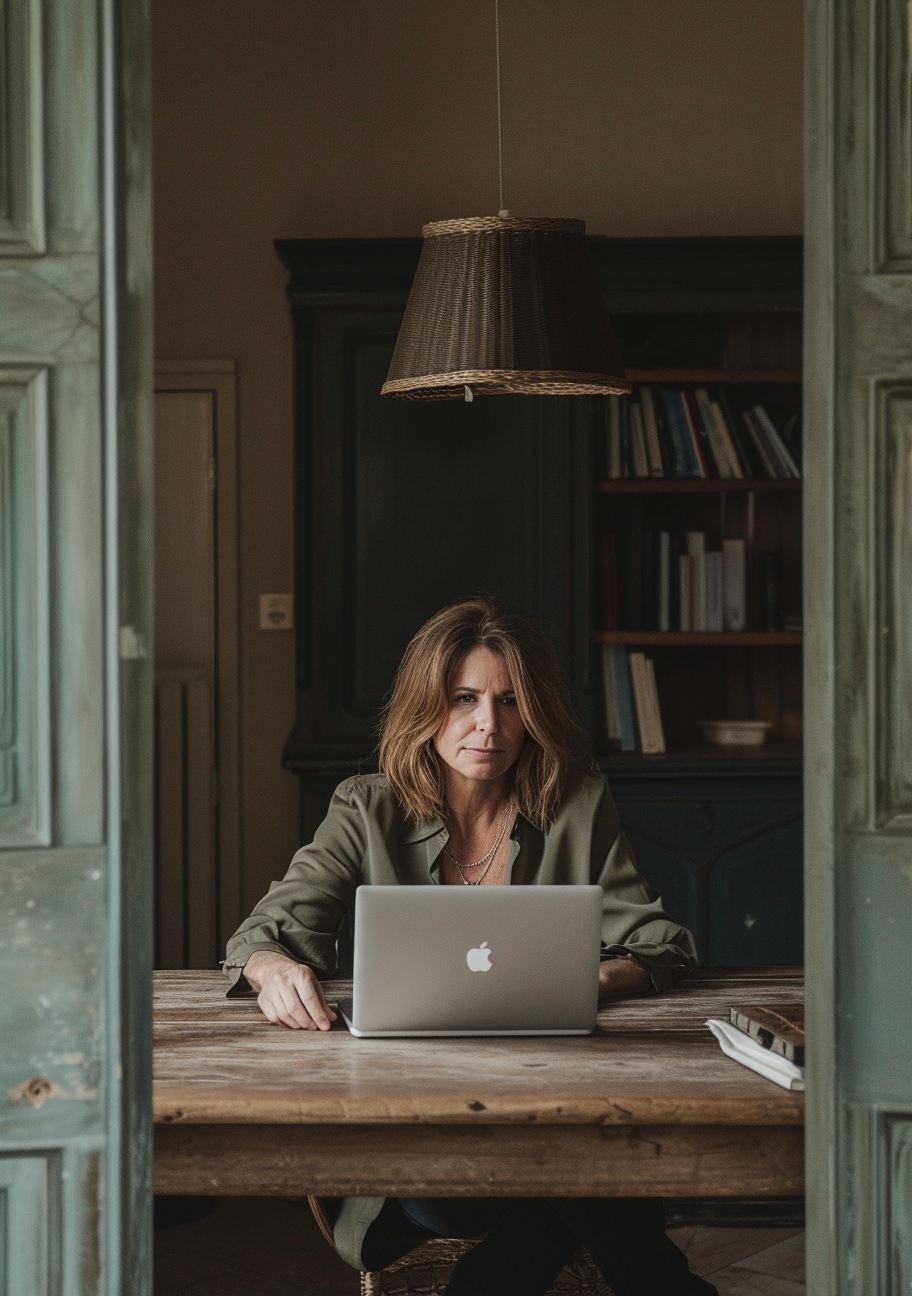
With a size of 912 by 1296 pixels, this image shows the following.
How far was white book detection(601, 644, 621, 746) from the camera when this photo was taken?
4133 millimetres

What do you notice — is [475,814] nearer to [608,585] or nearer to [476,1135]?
[476,1135]

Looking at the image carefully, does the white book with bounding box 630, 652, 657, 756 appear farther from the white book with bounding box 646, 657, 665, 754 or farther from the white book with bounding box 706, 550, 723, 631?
the white book with bounding box 706, 550, 723, 631

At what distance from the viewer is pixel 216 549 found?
4.50 metres

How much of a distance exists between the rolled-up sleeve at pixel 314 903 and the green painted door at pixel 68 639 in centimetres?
84

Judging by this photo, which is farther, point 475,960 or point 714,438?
point 714,438

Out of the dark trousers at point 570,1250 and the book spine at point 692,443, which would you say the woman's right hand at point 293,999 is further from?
the book spine at point 692,443

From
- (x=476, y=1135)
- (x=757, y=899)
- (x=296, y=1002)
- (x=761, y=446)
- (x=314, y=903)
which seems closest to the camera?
(x=476, y=1135)

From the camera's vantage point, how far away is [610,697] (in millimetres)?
4152

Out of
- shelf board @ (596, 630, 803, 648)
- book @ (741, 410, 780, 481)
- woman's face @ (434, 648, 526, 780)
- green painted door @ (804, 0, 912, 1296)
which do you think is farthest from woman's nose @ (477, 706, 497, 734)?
book @ (741, 410, 780, 481)

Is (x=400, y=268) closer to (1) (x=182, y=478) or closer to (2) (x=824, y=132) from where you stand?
(1) (x=182, y=478)

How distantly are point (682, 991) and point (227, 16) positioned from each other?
3543mm

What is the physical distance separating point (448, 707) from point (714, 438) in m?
2.02

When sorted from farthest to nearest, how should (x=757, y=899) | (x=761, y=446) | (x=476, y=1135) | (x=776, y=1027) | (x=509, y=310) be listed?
(x=761, y=446), (x=757, y=899), (x=509, y=310), (x=776, y=1027), (x=476, y=1135)

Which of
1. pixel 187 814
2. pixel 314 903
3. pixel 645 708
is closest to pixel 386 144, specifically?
pixel 645 708
